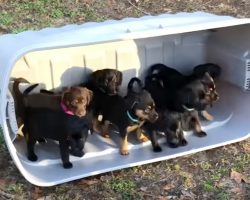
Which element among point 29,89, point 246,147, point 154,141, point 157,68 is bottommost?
point 246,147

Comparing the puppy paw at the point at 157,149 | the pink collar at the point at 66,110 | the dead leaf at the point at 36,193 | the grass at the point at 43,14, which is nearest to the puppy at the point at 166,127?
the puppy paw at the point at 157,149

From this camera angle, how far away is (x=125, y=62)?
3.90 metres

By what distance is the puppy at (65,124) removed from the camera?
3.21m

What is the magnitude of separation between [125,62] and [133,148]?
2.21 ft

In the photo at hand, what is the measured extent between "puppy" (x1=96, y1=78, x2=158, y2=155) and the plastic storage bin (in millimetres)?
120

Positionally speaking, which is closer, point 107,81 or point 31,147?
point 31,147

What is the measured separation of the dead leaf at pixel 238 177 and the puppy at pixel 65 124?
0.96m

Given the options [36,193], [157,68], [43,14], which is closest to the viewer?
[36,193]

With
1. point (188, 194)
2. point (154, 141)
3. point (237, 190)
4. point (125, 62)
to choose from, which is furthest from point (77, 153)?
point (237, 190)

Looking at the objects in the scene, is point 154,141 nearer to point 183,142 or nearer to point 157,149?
point 157,149

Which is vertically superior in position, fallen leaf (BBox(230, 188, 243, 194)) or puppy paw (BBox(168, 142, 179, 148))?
puppy paw (BBox(168, 142, 179, 148))

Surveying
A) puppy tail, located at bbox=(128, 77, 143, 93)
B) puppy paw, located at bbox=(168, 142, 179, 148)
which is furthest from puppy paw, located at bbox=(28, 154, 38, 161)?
puppy paw, located at bbox=(168, 142, 179, 148)

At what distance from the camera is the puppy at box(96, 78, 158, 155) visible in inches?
128

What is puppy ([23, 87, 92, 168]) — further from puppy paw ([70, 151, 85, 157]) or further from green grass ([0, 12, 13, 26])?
green grass ([0, 12, 13, 26])
